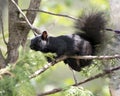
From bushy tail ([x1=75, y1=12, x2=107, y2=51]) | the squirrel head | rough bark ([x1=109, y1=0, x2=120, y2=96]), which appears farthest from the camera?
the squirrel head

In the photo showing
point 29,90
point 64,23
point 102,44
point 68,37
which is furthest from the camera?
point 64,23

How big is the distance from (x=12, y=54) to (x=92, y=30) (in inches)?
24.9

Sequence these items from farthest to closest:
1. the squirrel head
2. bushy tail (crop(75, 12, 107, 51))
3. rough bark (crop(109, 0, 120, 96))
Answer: the squirrel head
bushy tail (crop(75, 12, 107, 51))
rough bark (crop(109, 0, 120, 96))

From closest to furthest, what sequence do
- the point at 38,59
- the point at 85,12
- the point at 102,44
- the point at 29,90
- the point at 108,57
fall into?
the point at 29,90 → the point at 38,59 → the point at 108,57 → the point at 102,44 → the point at 85,12

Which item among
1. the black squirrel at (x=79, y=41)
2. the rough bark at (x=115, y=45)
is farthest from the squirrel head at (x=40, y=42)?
the rough bark at (x=115, y=45)

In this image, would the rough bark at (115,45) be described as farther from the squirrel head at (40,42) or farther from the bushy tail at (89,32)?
the squirrel head at (40,42)

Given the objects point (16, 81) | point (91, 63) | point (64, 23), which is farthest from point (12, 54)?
point (64, 23)

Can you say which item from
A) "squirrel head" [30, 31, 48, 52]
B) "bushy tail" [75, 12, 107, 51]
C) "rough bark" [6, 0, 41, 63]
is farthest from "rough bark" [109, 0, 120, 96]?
"squirrel head" [30, 31, 48, 52]

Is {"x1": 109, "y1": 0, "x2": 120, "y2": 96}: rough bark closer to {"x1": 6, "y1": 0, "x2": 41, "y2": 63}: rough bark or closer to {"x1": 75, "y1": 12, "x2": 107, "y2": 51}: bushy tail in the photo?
{"x1": 75, "y1": 12, "x2": 107, "y2": 51}: bushy tail

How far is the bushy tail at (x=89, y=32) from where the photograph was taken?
2.52m

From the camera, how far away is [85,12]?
260 centimetres

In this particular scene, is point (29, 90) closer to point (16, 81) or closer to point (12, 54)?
point (16, 81)

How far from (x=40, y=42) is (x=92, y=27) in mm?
348

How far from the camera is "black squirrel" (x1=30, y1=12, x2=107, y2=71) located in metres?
2.56
